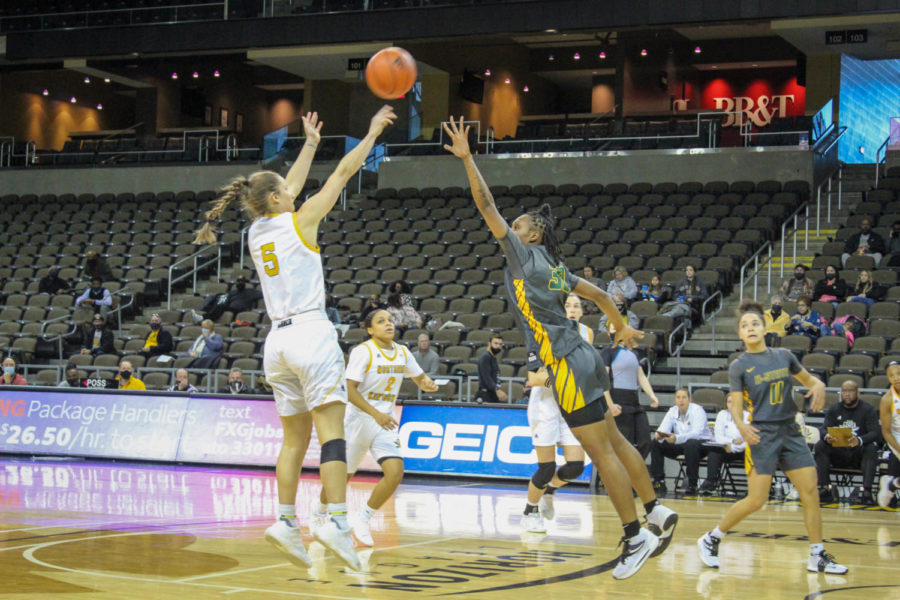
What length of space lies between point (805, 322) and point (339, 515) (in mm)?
11637

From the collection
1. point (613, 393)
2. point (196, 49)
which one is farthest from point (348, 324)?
point (196, 49)

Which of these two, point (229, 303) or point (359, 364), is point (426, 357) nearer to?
point (229, 303)

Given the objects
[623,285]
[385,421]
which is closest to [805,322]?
[623,285]

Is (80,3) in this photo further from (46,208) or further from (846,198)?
(846,198)

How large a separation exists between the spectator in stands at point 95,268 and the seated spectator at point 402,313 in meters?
7.75

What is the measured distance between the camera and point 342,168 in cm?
573

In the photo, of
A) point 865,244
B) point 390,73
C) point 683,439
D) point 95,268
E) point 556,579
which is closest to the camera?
point 556,579

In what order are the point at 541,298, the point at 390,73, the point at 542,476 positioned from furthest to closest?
the point at 542,476, the point at 390,73, the point at 541,298

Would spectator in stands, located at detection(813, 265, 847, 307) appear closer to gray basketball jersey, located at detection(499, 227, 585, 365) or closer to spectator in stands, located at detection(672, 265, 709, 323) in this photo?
spectator in stands, located at detection(672, 265, 709, 323)

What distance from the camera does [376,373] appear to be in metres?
8.18

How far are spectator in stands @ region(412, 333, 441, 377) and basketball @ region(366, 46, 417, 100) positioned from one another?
8.78m

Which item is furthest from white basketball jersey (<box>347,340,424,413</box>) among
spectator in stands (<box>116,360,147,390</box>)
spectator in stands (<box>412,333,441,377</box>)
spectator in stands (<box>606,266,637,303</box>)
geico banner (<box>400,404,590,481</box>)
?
spectator in stands (<box>606,266,637,303</box>)

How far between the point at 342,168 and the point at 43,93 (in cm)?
3276

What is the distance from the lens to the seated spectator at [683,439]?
1285 cm
